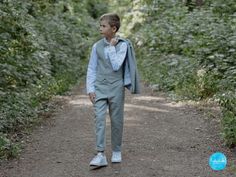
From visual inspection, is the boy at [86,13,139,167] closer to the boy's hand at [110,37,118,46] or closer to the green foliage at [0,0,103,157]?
the boy's hand at [110,37,118,46]

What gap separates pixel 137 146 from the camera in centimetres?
696

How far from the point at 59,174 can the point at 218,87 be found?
530 centimetres

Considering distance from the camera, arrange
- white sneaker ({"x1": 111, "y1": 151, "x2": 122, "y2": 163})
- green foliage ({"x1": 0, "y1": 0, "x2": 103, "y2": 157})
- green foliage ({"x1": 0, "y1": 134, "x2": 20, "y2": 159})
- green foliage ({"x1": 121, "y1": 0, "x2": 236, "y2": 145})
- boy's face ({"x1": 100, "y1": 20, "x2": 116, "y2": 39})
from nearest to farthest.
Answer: boy's face ({"x1": 100, "y1": 20, "x2": 116, "y2": 39}) → white sneaker ({"x1": 111, "y1": 151, "x2": 122, "y2": 163}) → green foliage ({"x1": 0, "y1": 134, "x2": 20, "y2": 159}) → green foliage ({"x1": 0, "y1": 0, "x2": 103, "y2": 157}) → green foliage ({"x1": 121, "y1": 0, "x2": 236, "y2": 145})

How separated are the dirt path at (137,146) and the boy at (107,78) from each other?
0.54m

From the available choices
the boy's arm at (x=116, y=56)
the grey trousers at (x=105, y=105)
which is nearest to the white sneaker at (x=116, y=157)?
the grey trousers at (x=105, y=105)

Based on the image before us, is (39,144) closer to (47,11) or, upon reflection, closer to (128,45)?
(128,45)

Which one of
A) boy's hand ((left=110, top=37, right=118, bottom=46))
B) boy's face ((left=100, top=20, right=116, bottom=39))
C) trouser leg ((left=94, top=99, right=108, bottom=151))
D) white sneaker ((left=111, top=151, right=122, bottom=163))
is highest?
boy's face ((left=100, top=20, right=116, bottom=39))

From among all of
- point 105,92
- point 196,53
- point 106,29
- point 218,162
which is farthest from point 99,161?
point 196,53

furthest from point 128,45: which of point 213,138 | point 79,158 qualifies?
point 213,138

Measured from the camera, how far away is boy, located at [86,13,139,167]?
5707mm

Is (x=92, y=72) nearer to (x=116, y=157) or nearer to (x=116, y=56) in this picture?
(x=116, y=56)

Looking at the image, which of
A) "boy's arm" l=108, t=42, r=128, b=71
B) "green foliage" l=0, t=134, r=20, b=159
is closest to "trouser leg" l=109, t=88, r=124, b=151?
"boy's arm" l=108, t=42, r=128, b=71

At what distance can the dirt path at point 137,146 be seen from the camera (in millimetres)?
5699

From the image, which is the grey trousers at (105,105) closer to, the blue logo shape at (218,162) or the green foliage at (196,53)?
the blue logo shape at (218,162)
